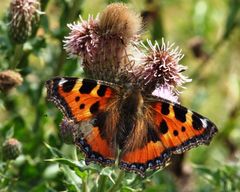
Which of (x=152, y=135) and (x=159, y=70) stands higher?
(x=159, y=70)

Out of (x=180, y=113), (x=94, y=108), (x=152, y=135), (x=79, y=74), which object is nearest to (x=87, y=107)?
(x=94, y=108)

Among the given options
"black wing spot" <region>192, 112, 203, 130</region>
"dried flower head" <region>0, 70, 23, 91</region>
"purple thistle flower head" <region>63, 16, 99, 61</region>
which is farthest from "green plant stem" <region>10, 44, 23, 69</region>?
"black wing spot" <region>192, 112, 203, 130</region>

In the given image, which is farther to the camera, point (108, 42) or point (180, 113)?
point (108, 42)

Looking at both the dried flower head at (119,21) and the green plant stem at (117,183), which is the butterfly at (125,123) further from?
the dried flower head at (119,21)

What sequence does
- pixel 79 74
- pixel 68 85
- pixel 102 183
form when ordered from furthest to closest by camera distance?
→ pixel 79 74, pixel 102 183, pixel 68 85

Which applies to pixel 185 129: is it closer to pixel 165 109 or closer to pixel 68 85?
pixel 165 109

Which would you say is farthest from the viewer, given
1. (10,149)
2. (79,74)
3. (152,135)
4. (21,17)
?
(79,74)

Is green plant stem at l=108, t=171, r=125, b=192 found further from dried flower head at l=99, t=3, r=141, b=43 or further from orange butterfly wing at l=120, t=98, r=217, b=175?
dried flower head at l=99, t=3, r=141, b=43
